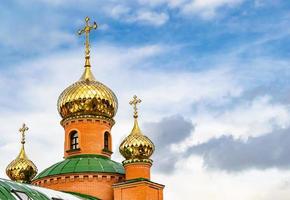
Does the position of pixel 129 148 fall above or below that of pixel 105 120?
below

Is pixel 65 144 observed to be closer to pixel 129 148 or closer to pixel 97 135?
pixel 97 135

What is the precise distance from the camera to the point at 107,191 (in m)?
30.7

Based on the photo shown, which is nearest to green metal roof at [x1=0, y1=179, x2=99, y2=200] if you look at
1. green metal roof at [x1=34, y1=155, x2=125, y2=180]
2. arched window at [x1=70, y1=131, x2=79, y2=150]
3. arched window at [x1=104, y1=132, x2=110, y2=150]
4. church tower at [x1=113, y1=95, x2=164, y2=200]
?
church tower at [x1=113, y1=95, x2=164, y2=200]

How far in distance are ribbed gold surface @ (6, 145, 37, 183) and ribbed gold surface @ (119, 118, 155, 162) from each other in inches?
258

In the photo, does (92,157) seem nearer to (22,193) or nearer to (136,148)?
(136,148)

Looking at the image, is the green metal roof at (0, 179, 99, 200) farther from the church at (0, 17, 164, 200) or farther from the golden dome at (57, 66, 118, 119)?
the golden dome at (57, 66, 118, 119)

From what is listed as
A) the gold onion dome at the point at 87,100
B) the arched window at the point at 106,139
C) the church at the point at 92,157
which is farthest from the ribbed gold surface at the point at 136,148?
the gold onion dome at the point at 87,100

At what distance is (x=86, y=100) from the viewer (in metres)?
33.3

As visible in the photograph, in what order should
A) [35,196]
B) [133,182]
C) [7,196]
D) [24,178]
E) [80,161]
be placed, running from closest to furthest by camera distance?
[7,196], [35,196], [133,182], [80,161], [24,178]

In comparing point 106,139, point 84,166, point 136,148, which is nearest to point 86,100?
point 106,139

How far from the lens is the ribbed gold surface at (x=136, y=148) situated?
99.3 feet

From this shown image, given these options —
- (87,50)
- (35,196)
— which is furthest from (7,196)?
(87,50)

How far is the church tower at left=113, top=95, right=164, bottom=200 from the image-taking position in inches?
1144

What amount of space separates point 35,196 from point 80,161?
809 centimetres
